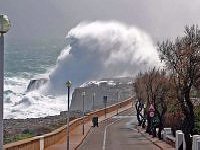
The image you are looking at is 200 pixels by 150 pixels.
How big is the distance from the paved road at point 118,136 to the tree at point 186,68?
24.4ft

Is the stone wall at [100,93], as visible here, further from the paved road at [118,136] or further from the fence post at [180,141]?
the fence post at [180,141]

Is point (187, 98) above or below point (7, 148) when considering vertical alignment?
above

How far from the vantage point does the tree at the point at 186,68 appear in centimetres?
3181

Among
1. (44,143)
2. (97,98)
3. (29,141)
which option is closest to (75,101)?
(97,98)

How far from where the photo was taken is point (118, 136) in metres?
55.7

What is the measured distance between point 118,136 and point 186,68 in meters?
23.2

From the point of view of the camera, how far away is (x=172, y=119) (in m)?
53.3

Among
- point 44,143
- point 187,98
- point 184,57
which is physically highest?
point 184,57

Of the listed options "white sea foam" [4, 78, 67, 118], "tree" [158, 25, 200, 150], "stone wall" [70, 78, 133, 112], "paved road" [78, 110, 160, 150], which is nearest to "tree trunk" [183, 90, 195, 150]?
"tree" [158, 25, 200, 150]

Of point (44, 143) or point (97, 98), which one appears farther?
point (97, 98)

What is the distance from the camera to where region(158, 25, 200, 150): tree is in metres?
31.8

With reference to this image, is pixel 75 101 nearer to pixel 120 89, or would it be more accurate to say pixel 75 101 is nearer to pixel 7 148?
pixel 120 89

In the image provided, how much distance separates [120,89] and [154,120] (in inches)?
3525

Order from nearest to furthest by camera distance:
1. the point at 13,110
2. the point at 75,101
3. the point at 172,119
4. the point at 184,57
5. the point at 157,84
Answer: the point at 184,57
the point at 172,119
the point at 157,84
the point at 75,101
the point at 13,110
